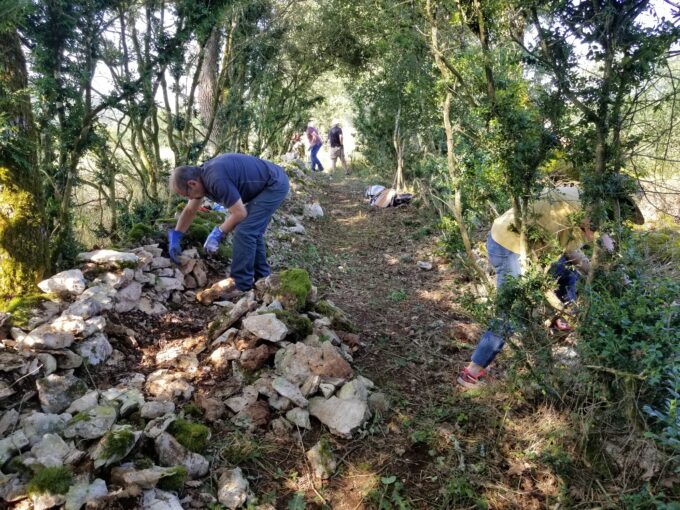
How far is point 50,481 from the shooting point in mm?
2068

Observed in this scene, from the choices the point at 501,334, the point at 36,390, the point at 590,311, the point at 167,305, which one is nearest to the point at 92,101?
the point at 167,305

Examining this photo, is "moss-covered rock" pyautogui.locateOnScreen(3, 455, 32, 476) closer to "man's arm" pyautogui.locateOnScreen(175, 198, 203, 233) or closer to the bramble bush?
"man's arm" pyautogui.locateOnScreen(175, 198, 203, 233)

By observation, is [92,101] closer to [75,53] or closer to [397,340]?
[75,53]

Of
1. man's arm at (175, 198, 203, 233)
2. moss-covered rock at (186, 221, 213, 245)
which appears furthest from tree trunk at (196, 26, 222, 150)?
man's arm at (175, 198, 203, 233)

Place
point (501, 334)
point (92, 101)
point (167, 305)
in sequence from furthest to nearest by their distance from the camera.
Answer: point (92, 101) < point (167, 305) < point (501, 334)

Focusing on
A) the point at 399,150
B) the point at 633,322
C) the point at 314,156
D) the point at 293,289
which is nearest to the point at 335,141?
the point at 314,156

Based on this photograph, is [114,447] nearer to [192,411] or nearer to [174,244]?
[192,411]

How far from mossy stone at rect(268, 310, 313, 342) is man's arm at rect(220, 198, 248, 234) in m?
1.09

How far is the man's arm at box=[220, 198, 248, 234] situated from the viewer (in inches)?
166

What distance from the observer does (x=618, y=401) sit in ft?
7.58

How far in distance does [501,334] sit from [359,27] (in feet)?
28.6

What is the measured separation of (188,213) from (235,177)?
1.93 ft

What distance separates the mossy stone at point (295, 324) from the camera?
3562 mm

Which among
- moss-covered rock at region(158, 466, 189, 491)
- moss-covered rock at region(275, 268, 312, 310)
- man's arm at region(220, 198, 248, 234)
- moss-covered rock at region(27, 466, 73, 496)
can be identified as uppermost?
man's arm at region(220, 198, 248, 234)
